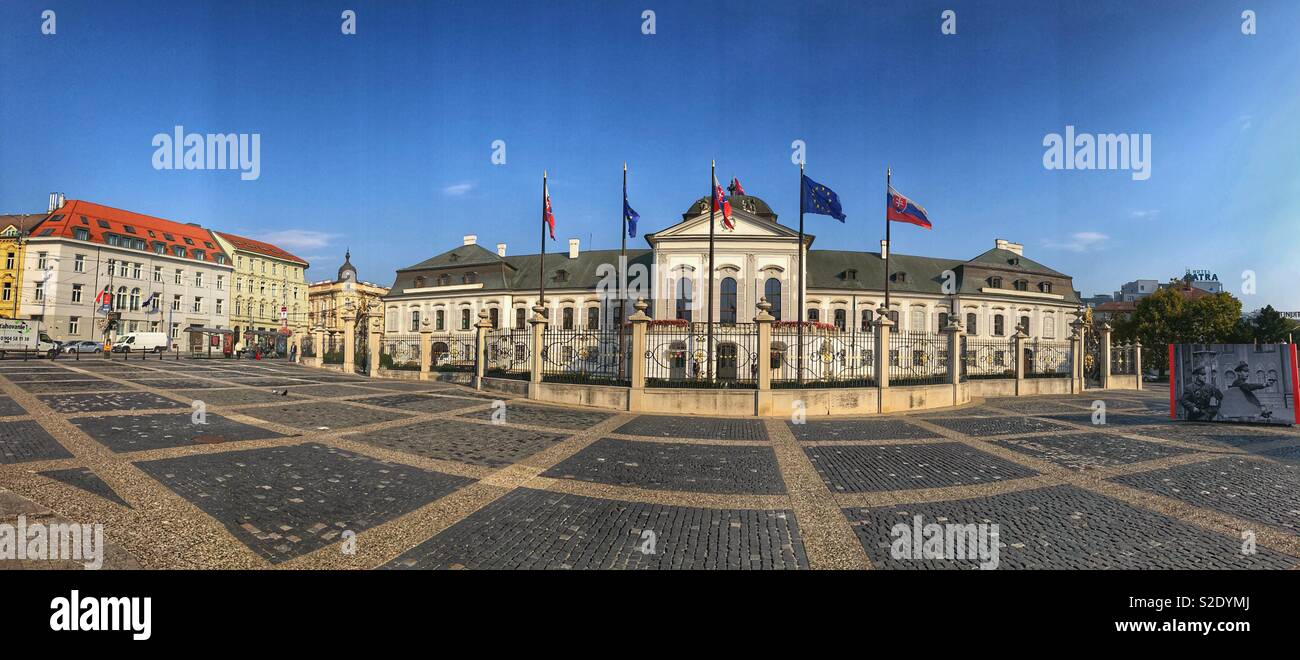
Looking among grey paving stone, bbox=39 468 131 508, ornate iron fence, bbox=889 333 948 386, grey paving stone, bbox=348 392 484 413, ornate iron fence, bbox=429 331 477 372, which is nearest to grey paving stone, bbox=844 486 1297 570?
grey paving stone, bbox=39 468 131 508

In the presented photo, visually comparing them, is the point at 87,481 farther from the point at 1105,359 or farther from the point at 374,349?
the point at 1105,359

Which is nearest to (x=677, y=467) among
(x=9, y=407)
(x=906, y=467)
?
(x=906, y=467)

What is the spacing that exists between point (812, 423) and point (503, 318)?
37087 mm

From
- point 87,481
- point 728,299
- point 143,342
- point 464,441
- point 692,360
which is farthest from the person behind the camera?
point 143,342

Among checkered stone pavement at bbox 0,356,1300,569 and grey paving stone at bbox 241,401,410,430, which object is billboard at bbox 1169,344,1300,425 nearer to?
checkered stone pavement at bbox 0,356,1300,569

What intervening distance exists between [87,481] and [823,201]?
62.2ft

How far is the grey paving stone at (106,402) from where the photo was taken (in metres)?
9.88

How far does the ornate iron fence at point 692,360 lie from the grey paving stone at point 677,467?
16.1 ft

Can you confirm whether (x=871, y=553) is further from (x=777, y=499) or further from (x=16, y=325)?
(x=16, y=325)

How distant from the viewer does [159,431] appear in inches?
309

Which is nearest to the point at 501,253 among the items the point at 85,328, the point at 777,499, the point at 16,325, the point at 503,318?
the point at 503,318

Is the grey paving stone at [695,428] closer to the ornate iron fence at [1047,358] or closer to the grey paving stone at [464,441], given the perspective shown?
the grey paving stone at [464,441]

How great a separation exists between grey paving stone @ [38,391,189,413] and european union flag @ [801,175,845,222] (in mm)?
19325
